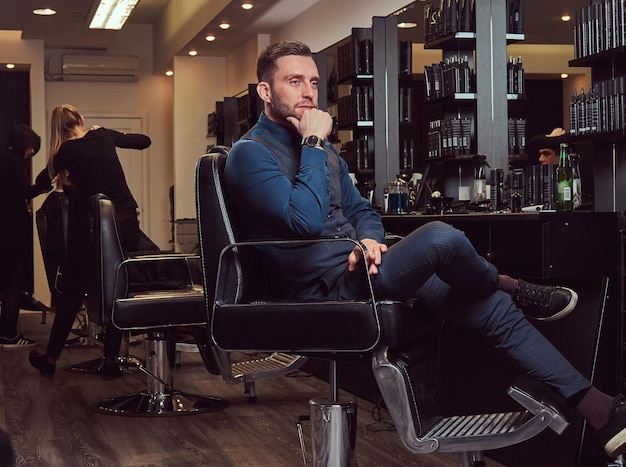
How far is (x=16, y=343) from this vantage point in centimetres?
682

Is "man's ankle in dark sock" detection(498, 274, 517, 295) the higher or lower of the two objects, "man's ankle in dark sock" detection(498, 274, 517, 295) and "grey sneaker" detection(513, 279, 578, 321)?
the higher

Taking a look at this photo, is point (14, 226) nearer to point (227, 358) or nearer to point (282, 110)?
point (227, 358)

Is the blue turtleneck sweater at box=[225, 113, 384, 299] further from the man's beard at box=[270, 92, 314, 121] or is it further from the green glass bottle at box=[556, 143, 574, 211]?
the green glass bottle at box=[556, 143, 574, 211]

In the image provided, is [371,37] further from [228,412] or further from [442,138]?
[228,412]

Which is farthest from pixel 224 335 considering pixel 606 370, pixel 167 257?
pixel 167 257

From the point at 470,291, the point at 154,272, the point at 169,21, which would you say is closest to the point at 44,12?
the point at 169,21

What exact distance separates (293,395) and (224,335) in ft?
7.54

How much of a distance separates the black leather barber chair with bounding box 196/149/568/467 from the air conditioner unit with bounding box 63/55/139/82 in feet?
29.1

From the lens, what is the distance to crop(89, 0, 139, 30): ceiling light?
8232 mm

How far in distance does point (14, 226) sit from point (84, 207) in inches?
90.5

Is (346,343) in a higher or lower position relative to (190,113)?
lower

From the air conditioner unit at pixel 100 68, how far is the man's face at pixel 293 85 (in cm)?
885

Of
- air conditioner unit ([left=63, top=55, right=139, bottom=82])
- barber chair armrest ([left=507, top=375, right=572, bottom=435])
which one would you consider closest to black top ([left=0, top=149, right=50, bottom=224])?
air conditioner unit ([left=63, top=55, right=139, bottom=82])

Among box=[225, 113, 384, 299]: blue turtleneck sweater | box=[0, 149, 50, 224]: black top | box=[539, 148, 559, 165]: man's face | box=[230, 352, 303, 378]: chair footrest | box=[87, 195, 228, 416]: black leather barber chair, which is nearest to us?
box=[225, 113, 384, 299]: blue turtleneck sweater
